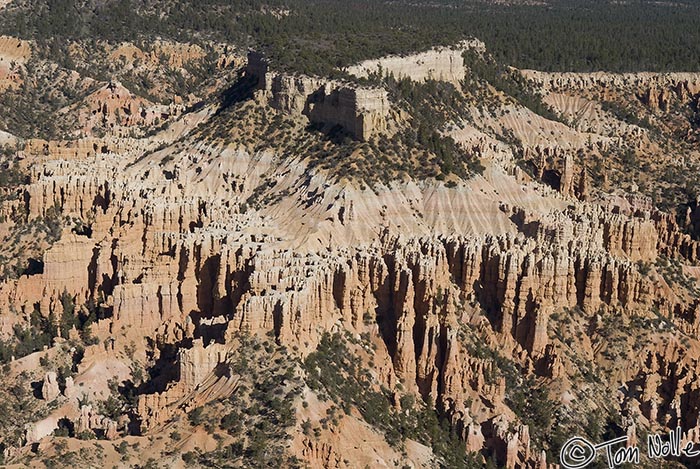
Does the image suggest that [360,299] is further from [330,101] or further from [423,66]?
[423,66]

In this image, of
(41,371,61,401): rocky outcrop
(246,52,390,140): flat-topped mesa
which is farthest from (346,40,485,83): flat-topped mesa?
(41,371,61,401): rocky outcrop

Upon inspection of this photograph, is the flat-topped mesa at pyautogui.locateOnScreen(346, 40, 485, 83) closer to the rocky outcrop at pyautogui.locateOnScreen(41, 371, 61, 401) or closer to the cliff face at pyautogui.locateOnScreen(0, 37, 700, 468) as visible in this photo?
the cliff face at pyautogui.locateOnScreen(0, 37, 700, 468)

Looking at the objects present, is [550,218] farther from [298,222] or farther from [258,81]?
[258,81]

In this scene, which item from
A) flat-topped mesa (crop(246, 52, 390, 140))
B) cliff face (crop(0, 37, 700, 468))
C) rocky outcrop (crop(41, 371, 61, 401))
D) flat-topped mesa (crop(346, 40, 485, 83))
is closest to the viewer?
cliff face (crop(0, 37, 700, 468))

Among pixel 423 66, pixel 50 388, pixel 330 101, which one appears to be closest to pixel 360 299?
pixel 50 388

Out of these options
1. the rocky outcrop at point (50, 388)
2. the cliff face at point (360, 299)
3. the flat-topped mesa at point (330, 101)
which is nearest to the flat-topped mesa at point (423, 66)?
the flat-topped mesa at point (330, 101)

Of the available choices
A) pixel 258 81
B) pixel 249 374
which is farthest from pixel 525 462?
pixel 258 81

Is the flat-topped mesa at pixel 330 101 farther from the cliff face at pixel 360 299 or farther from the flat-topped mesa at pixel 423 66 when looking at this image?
the flat-topped mesa at pixel 423 66
